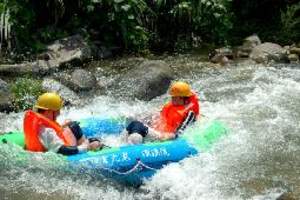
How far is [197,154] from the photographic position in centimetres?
775

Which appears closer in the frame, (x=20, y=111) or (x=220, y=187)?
(x=220, y=187)

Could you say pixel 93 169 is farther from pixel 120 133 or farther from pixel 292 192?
pixel 292 192

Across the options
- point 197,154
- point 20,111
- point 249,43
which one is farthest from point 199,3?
point 197,154

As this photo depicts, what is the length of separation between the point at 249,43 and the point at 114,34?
3212 millimetres

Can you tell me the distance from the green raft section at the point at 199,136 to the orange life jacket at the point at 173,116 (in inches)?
8.2

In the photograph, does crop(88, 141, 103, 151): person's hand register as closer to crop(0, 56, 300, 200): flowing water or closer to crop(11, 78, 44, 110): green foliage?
crop(0, 56, 300, 200): flowing water

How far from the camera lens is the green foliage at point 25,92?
10202 millimetres

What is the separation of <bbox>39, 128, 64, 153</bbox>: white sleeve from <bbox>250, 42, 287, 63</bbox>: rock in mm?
7153

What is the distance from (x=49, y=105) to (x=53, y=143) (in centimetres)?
46

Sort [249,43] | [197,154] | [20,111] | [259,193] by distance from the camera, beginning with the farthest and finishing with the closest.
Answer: [249,43]
[20,111]
[197,154]
[259,193]

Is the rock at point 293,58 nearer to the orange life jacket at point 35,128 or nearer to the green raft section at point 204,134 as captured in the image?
the green raft section at point 204,134

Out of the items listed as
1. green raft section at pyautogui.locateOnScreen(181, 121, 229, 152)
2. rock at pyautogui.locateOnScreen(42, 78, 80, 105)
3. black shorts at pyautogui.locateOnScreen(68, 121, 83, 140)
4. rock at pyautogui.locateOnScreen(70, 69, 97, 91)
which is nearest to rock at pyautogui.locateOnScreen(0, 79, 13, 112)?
rock at pyautogui.locateOnScreen(42, 78, 80, 105)

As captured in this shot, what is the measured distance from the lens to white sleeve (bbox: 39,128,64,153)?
7.24 meters

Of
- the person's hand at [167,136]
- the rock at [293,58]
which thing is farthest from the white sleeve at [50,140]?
the rock at [293,58]
